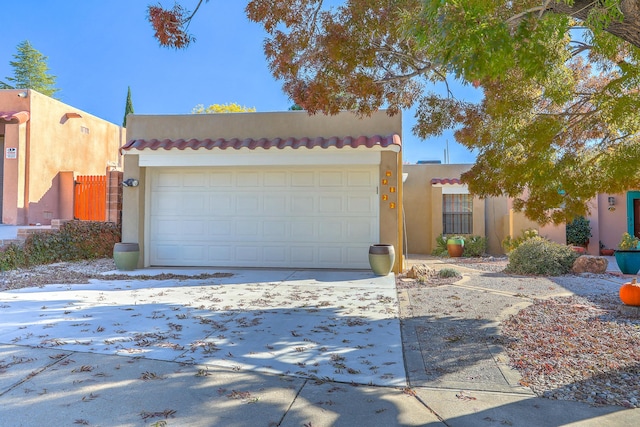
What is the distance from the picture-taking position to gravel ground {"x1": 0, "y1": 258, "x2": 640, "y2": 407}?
337 centimetres

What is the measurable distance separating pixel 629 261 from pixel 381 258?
566cm

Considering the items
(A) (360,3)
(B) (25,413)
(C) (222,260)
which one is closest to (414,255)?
(C) (222,260)

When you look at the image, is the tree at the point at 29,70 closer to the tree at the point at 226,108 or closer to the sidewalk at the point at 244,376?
the tree at the point at 226,108

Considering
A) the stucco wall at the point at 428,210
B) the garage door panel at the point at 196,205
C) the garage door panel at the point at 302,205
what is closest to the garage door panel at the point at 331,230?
the garage door panel at the point at 302,205

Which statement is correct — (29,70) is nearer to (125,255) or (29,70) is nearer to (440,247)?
(125,255)

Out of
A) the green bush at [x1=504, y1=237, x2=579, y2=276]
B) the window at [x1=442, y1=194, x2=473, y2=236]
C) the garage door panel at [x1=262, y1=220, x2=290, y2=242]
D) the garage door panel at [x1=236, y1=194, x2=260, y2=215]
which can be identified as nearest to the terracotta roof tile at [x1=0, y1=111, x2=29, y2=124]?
the garage door panel at [x1=236, y1=194, x2=260, y2=215]

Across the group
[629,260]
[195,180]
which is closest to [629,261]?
[629,260]

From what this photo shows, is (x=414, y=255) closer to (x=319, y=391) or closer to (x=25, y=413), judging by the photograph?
(x=319, y=391)

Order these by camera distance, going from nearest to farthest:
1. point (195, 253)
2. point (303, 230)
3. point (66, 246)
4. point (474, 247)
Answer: point (303, 230)
point (195, 253)
point (66, 246)
point (474, 247)

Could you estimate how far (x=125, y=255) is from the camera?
9.59m

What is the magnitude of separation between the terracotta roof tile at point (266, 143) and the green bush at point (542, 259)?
4.07 metres

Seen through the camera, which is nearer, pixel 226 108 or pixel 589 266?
pixel 589 266

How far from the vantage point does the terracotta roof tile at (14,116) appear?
552 inches

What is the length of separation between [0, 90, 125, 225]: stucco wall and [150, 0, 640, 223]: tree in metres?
12.3
